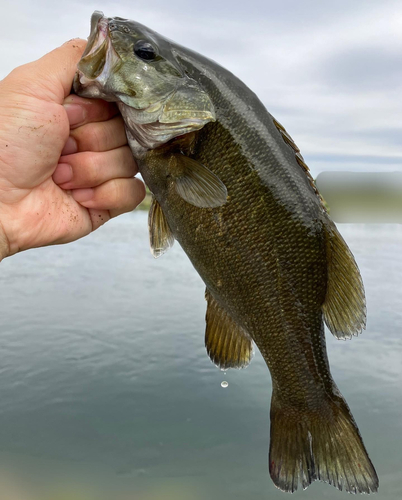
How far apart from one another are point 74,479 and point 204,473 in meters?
2.51

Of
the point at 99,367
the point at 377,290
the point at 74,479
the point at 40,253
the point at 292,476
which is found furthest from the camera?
the point at 40,253

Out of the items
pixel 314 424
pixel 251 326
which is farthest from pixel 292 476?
pixel 251 326

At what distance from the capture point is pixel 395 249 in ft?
89.5

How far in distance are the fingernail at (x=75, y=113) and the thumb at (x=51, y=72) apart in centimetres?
9

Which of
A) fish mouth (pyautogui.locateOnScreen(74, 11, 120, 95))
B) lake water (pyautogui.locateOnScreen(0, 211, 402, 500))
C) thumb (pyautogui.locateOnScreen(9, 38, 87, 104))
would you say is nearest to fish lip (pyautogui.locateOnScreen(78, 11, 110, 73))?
fish mouth (pyautogui.locateOnScreen(74, 11, 120, 95))

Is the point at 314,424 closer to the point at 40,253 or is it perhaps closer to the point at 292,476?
the point at 292,476

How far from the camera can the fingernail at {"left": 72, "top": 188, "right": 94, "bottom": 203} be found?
2861 millimetres

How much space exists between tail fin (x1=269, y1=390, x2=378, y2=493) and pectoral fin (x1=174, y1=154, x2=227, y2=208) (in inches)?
48.4

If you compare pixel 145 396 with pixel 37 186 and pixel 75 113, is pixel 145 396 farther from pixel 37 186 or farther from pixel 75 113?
pixel 75 113

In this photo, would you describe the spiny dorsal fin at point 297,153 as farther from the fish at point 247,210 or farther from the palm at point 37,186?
the palm at point 37,186

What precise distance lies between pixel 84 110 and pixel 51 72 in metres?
0.26

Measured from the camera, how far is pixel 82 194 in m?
2.88

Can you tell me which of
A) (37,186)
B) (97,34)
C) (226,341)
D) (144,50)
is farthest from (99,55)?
(226,341)

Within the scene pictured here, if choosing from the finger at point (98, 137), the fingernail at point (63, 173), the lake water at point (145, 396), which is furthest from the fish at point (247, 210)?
the lake water at point (145, 396)
